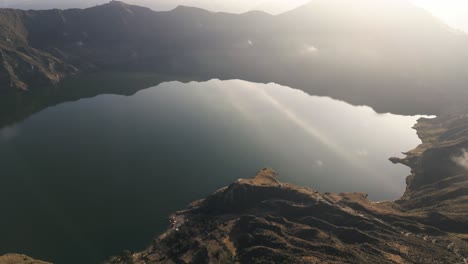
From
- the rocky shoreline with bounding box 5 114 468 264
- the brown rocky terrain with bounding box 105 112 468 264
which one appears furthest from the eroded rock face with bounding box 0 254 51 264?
the brown rocky terrain with bounding box 105 112 468 264

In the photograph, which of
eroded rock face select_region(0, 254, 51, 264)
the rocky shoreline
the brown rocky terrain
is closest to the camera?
eroded rock face select_region(0, 254, 51, 264)

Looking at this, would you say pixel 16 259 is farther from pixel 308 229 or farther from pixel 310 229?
pixel 310 229

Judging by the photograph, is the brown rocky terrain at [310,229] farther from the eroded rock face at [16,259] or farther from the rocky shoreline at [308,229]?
the eroded rock face at [16,259]

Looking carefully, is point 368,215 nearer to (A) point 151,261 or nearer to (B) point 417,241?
(B) point 417,241

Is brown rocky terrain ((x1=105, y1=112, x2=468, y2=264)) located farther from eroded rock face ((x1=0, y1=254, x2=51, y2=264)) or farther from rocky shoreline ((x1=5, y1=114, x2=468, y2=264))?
eroded rock face ((x1=0, y1=254, x2=51, y2=264))

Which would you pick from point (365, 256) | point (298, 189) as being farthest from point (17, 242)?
point (365, 256)

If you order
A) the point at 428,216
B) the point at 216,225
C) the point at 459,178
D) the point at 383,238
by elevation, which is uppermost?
the point at 459,178

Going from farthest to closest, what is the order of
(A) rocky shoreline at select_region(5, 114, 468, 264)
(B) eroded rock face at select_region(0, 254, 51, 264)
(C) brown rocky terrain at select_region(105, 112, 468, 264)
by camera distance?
(C) brown rocky terrain at select_region(105, 112, 468, 264) < (A) rocky shoreline at select_region(5, 114, 468, 264) < (B) eroded rock face at select_region(0, 254, 51, 264)

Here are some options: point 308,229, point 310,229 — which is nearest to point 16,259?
A: point 308,229

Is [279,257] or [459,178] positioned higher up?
[459,178]
